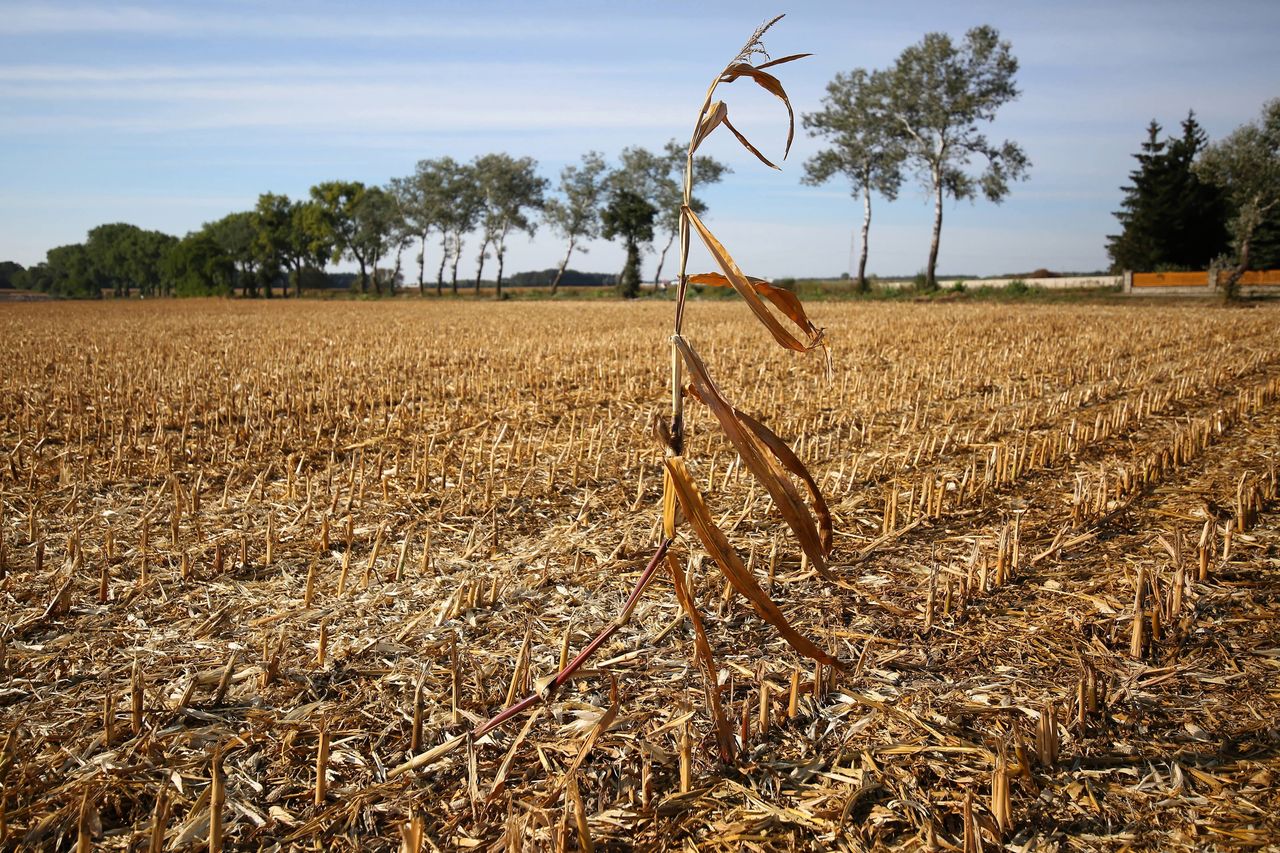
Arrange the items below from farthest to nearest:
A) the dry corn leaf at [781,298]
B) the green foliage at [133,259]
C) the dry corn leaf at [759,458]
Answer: the green foliage at [133,259] → the dry corn leaf at [781,298] → the dry corn leaf at [759,458]

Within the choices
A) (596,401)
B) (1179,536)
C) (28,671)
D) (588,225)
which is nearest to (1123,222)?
(588,225)

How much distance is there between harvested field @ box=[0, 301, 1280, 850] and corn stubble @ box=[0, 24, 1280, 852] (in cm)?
2

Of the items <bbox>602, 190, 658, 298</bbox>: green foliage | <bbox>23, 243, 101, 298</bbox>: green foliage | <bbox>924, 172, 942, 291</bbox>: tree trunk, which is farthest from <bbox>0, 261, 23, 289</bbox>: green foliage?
<bbox>924, 172, 942, 291</bbox>: tree trunk

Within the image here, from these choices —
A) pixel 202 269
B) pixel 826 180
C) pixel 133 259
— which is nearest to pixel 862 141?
pixel 826 180

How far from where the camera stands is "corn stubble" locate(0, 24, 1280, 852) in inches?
92.0

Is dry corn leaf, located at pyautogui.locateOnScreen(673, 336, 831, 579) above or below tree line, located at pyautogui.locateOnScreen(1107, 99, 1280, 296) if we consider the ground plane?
below

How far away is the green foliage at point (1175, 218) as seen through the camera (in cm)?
4403

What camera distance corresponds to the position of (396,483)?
5.93m

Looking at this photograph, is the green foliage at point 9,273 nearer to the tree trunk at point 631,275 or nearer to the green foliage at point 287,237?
the green foliage at point 287,237

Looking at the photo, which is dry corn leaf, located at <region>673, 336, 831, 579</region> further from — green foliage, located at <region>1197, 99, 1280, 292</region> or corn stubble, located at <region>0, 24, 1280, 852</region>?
green foliage, located at <region>1197, 99, 1280, 292</region>

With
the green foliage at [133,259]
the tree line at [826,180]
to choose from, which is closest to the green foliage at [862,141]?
the tree line at [826,180]

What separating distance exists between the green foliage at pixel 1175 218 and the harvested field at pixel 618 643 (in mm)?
45281

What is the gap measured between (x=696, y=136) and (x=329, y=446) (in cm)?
609

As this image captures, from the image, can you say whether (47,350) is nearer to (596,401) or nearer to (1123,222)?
(596,401)
